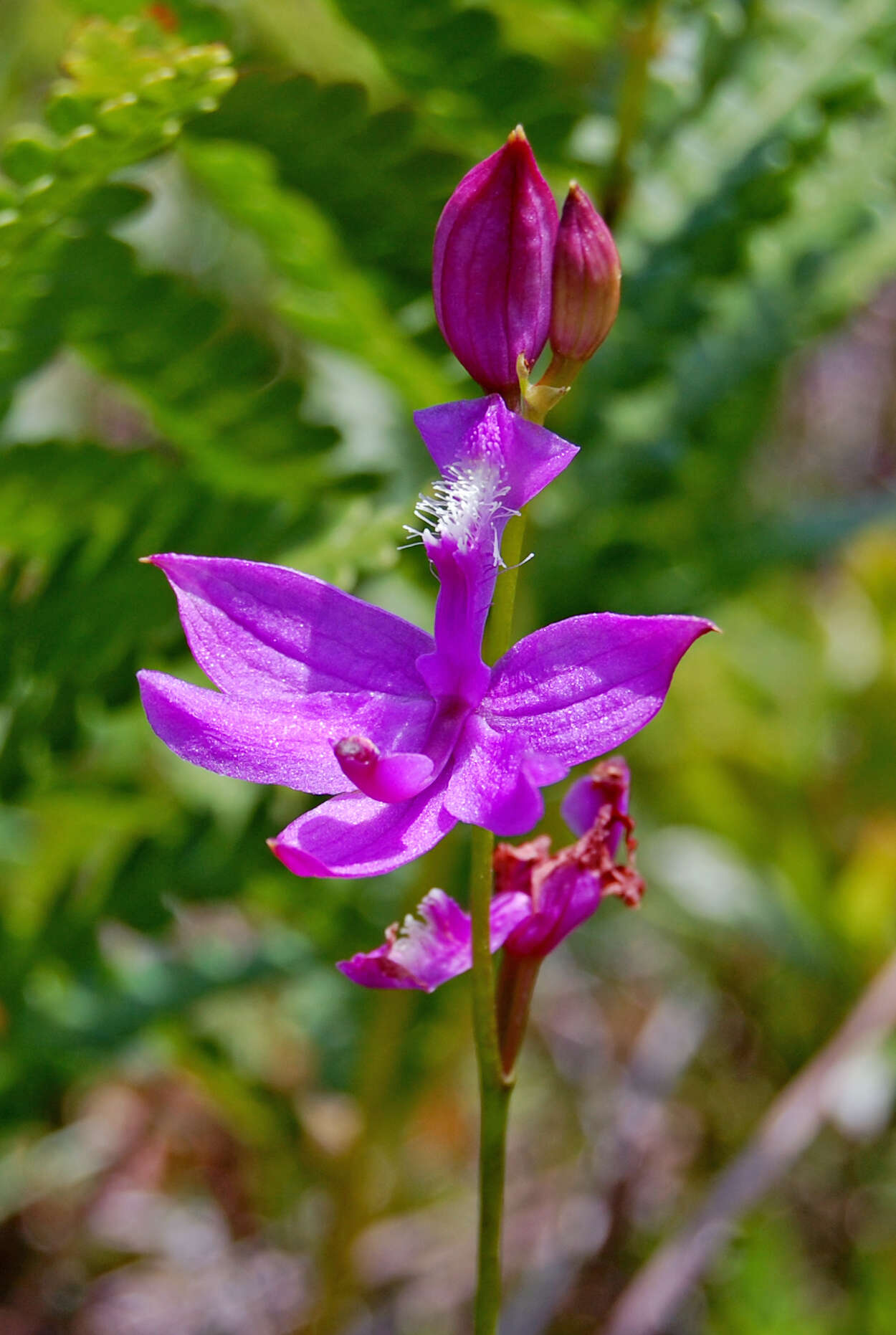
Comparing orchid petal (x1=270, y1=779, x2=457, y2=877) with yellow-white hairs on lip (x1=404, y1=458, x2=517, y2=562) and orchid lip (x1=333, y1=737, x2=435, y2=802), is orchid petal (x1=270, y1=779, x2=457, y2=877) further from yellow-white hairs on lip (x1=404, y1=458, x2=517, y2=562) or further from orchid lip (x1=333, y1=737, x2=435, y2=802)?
yellow-white hairs on lip (x1=404, y1=458, x2=517, y2=562)

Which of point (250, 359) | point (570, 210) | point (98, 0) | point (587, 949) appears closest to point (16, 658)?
point (250, 359)

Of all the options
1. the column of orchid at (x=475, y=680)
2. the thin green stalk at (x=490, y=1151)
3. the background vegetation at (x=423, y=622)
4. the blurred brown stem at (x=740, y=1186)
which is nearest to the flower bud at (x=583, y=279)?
the column of orchid at (x=475, y=680)

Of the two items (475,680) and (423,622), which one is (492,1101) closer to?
(475,680)

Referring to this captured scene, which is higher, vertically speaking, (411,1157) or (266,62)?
(266,62)

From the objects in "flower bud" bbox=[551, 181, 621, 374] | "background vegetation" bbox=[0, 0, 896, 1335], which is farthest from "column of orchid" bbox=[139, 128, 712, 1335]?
"background vegetation" bbox=[0, 0, 896, 1335]

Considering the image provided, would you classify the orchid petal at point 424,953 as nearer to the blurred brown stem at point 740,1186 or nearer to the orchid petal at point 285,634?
the orchid petal at point 285,634

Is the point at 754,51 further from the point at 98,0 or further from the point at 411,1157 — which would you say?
the point at 411,1157

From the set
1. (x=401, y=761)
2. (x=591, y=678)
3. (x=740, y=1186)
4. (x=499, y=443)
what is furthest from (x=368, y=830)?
(x=740, y=1186)
